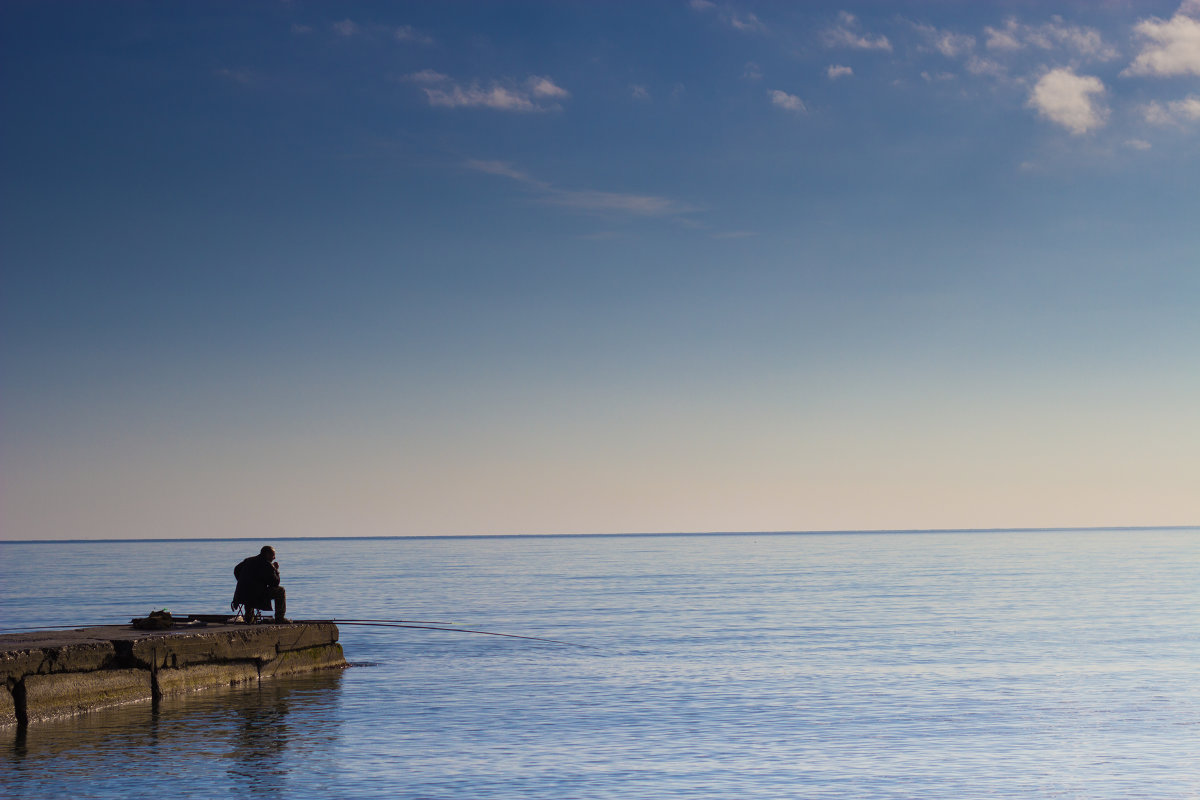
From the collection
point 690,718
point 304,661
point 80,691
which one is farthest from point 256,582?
point 690,718

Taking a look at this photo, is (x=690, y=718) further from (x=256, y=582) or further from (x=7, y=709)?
(x=256, y=582)

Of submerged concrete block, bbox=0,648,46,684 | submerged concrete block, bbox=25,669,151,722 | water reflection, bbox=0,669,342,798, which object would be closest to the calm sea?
water reflection, bbox=0,669,342,798

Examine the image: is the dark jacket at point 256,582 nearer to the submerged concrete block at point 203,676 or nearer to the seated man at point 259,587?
the seated man at point 259,587

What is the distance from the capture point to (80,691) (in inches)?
674

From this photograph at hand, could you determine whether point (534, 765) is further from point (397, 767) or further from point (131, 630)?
point (131, 630)

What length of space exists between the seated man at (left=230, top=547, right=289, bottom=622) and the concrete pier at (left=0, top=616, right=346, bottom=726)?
22.7 inches

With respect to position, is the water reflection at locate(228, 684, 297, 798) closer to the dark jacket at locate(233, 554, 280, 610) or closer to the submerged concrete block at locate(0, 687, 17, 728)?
the submerged concrete block at locate(0, 687, 17, 728)

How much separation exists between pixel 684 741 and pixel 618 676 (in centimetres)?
738

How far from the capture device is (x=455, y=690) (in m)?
21.3

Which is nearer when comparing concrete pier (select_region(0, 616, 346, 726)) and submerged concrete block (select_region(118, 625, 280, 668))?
concrete pier (select_region(0, 616, 346, 726))

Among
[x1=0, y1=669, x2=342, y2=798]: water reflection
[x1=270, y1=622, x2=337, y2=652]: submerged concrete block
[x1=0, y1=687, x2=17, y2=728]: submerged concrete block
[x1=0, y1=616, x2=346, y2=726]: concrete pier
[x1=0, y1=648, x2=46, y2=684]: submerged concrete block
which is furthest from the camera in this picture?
[x1=270, y1=622, x2=337, y2=652]: submerged concrete block

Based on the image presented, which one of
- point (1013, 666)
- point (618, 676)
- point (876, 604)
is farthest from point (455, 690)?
point (876, 604)

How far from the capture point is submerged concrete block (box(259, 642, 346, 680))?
22344 millimetres

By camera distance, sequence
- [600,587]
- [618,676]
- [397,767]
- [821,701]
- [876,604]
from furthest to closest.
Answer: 1. [600,587]
2. [876,604]
3. [618,676]
4. [821,701]
5. [397,767]
